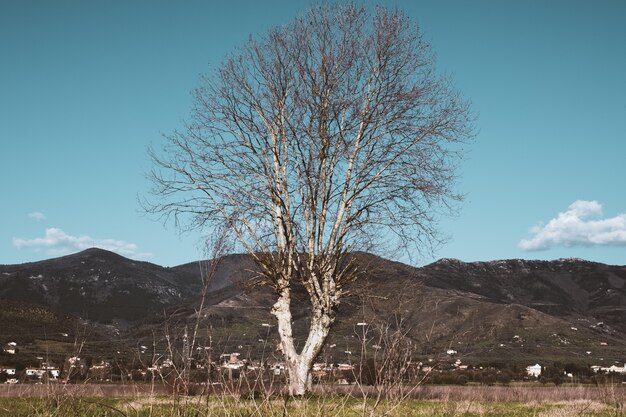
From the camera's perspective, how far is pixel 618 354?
288ft

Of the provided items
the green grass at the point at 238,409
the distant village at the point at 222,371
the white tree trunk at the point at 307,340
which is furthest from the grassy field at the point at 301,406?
the white tree trunk at the point at 307,340

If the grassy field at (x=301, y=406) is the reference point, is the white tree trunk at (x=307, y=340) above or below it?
above

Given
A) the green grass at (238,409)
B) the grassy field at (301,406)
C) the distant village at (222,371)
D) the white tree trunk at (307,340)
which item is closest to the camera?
the green grass at (238,409)

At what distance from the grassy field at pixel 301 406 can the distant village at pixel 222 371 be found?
253 mm

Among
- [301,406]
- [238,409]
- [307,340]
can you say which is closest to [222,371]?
[238,409]

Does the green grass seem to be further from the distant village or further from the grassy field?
the distant village

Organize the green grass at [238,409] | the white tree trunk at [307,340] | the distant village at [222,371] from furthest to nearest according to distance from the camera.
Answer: the white tree trunk at [307,340] < the distant village at [222,371] < the green grass at [238,409]

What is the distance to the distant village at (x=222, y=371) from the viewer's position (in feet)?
15.3

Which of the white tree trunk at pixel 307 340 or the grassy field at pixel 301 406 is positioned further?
Result: the white tree trunk at pixel 307 340

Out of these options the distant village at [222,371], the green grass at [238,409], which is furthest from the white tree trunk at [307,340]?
the green grass at [238,409]

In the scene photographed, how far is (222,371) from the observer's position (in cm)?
562

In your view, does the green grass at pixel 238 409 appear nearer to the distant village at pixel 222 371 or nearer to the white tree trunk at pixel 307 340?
the distant village at pixel 222 371

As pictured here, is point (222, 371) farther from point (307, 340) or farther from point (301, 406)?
point (307, 340)

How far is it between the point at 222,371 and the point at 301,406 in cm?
152
